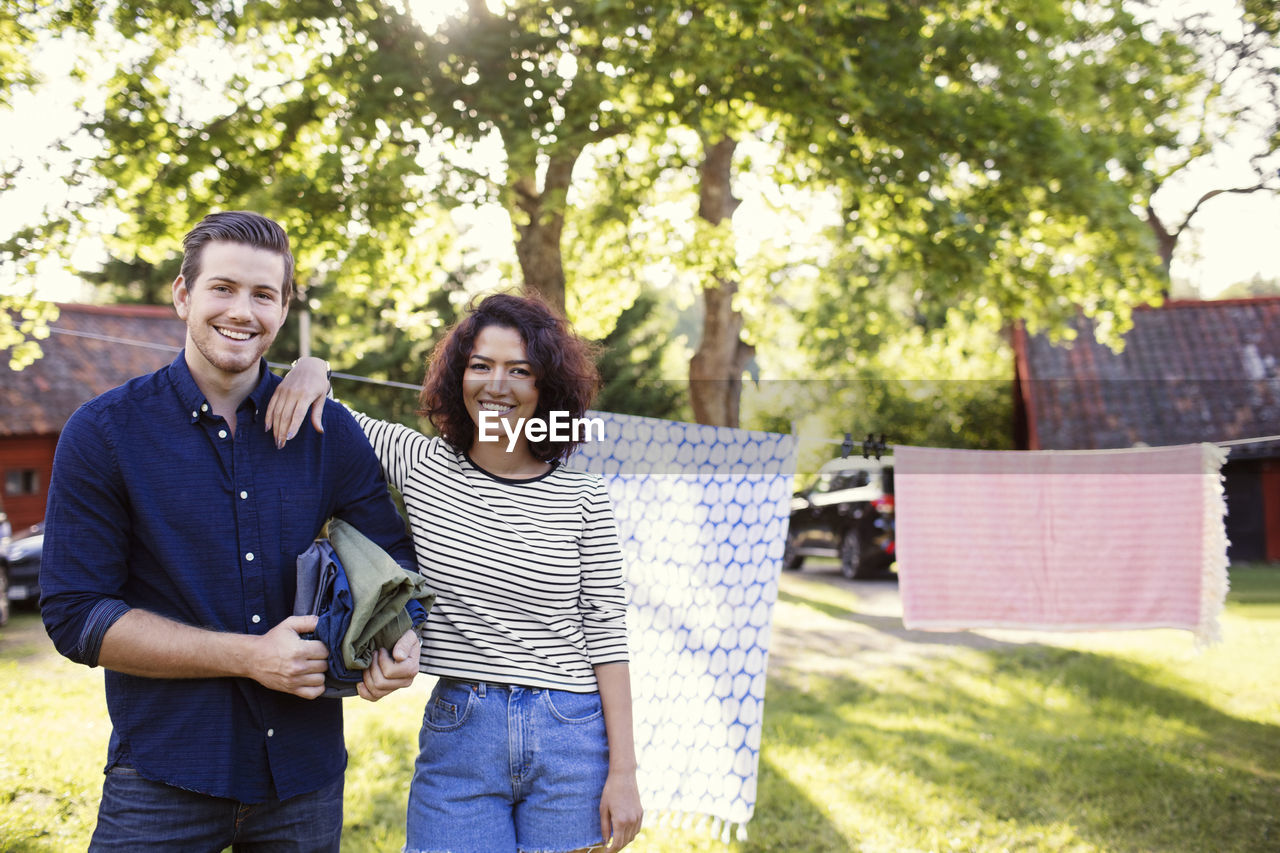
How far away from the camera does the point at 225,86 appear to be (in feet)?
20.1

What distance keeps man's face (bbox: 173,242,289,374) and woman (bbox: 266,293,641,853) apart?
0.43ft

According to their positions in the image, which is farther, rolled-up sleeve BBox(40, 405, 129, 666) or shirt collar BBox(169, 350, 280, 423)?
shirt collar BBox(169, 350, 280, 423)

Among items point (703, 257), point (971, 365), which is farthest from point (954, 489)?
point (971, 365)

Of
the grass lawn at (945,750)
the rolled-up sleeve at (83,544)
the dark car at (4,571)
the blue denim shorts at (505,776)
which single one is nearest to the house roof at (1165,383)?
the grass lawn at (945,750)

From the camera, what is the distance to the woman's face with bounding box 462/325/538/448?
2064 millimetres

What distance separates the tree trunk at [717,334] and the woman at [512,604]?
6.77 metres

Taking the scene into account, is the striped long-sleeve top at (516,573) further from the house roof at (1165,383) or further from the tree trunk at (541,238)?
the house roof at (1165,383)

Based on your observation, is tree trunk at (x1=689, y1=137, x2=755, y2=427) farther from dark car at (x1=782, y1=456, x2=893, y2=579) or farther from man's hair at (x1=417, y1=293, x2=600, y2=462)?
man's hair at (x1=417, y1=293, x2=600, y2=462)

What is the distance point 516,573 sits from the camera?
6.46 feet

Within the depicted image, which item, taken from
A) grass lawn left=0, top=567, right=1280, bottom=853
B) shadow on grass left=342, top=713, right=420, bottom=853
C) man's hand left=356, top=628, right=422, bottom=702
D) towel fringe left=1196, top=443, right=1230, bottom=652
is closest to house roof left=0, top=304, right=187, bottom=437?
grass lawn left=0, top=567, right=1280, bottom=853

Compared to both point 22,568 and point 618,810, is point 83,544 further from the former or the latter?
point 22,568

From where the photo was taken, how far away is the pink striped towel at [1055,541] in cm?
443

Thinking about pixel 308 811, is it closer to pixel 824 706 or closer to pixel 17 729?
pixel 17 729

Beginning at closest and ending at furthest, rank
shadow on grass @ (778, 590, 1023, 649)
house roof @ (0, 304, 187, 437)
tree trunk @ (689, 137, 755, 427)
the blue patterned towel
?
1. the blue patterned towel
2. tree trunk @ (689, 137, 755, 427)
3. shadow on grass @ (778, 590, 1023, 649)
4. house roof @ (0, 304, 187, 437)
